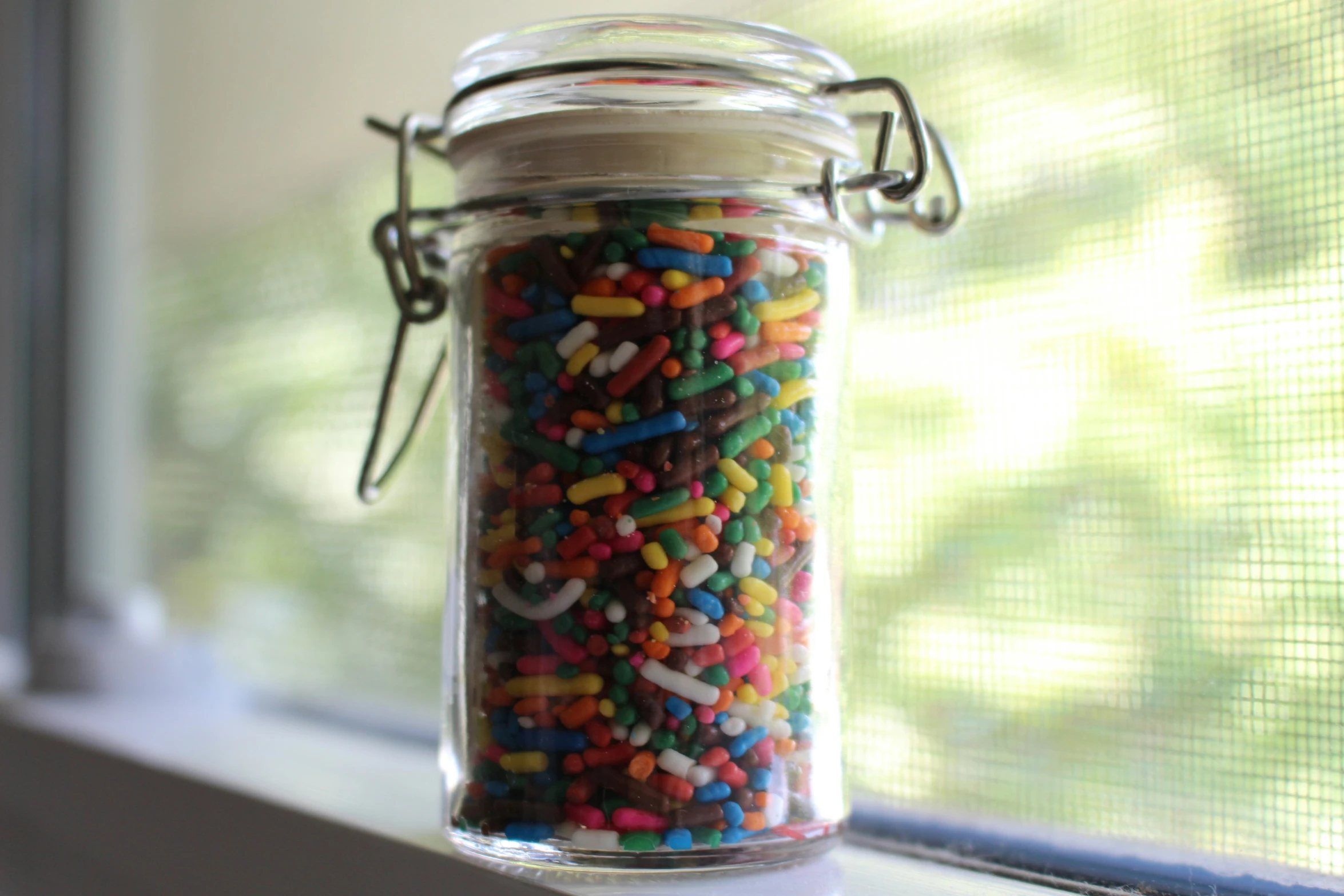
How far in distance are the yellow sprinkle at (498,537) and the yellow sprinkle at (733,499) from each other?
0.08 m

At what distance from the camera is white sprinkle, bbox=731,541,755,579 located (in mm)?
378

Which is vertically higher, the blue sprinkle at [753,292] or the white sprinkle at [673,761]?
the blue sprinkle at [753,292]

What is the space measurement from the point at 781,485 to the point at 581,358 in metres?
0.08

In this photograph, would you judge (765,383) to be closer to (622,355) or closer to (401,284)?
(622,355)

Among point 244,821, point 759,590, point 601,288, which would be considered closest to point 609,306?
point 601,288

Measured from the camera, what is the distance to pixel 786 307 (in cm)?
39

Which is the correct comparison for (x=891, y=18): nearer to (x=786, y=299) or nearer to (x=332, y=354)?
(x=786, y=299)

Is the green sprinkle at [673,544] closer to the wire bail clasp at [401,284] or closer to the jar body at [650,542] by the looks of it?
the jar body at [650,542]

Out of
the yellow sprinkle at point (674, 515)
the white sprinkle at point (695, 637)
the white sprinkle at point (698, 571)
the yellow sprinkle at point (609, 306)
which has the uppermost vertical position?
the yellow sprinkle at point (609, 306)

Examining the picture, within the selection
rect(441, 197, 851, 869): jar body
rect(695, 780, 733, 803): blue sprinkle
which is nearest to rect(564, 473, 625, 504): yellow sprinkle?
rect(441, 197, 851, 869): jar body

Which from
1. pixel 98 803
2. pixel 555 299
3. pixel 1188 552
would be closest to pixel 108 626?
pixel 98 803

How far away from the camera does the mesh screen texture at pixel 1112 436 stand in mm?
383

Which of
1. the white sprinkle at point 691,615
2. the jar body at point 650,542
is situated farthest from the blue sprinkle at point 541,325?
the white sprinkle at point 691,615

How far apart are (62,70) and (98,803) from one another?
0.69 m
